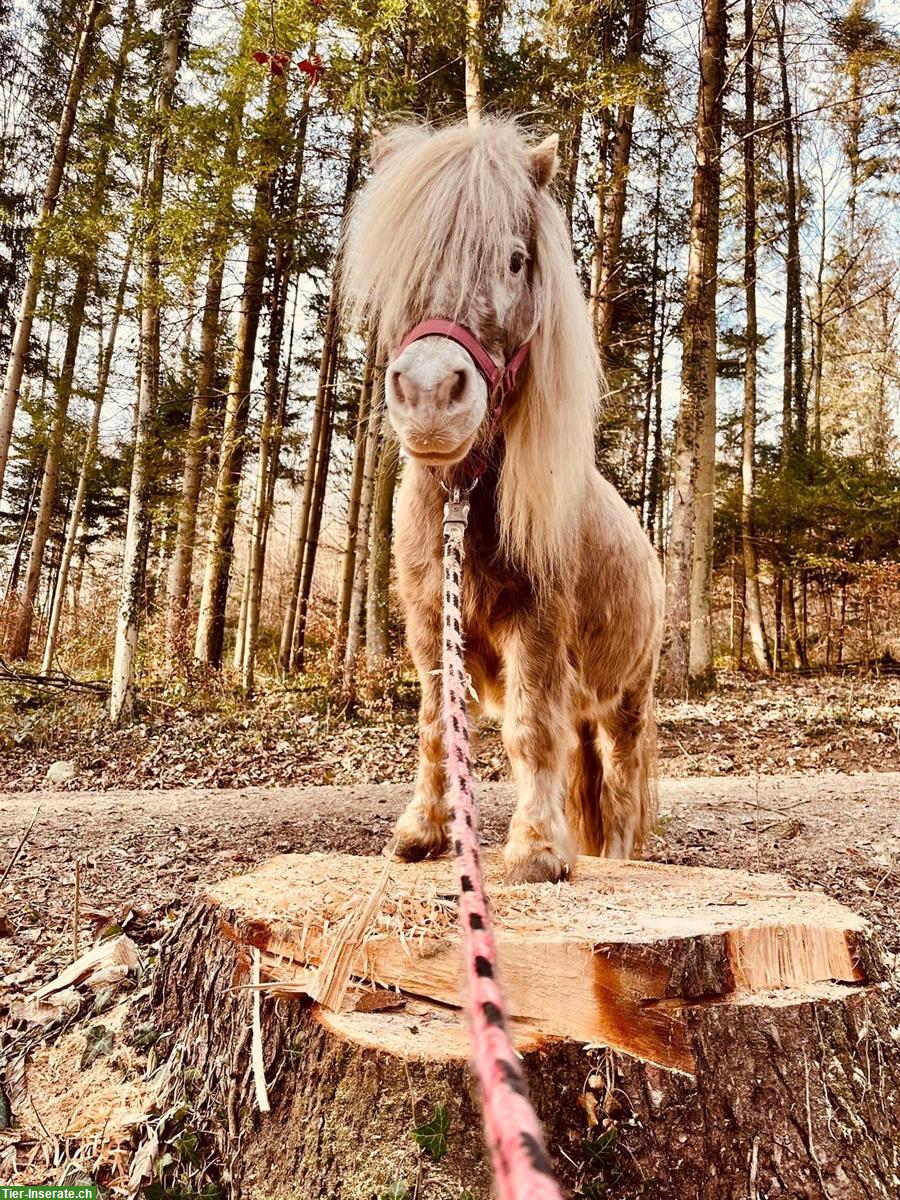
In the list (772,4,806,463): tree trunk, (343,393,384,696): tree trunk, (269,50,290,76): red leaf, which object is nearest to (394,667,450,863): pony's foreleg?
(343,393,384,696): tree trunk

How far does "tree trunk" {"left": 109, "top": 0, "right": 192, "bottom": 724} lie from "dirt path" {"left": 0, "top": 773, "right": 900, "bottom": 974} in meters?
2.83

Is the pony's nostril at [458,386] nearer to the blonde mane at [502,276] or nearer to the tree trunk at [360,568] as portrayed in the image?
the blonde mane at [502,276]

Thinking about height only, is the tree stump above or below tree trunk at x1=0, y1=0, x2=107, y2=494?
below

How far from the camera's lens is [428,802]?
2.83 meters

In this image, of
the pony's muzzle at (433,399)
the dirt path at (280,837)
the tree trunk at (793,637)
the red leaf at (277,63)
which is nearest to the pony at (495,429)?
the pony's muzzle at (433,399)

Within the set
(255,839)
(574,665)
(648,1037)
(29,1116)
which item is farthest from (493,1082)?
(255,839)

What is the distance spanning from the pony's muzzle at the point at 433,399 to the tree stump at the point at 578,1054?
1.09 m

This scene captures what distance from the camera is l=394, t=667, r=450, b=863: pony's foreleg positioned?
2777 millimetres

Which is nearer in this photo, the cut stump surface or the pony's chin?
the cut stump surface

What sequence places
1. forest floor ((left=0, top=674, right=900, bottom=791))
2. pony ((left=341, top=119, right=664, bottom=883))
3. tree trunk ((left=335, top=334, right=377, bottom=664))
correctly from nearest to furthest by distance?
pony ((left=341, top=119, right=664, bottom=883)) → forest floor ((left=0, top=674, right=900, bottom=791)) → tree trunk ((left=335, top=334, right=377, bottom=664))

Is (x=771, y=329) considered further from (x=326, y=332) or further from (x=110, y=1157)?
(x=110, y=1157)

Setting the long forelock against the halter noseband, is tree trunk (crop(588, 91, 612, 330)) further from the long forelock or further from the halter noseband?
the halter noseband

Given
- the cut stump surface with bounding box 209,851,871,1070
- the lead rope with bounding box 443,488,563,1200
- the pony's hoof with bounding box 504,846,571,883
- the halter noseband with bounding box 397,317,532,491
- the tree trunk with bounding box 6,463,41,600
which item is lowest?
the cut stump surface with bounding box 209,851,871,1070

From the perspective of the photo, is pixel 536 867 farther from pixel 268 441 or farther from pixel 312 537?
pixel 312 537
